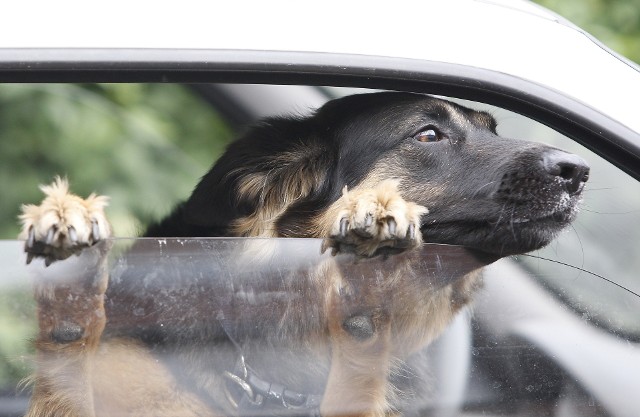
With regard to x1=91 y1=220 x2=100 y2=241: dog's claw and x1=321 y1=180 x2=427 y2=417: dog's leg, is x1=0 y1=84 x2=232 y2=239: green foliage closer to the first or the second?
x1=91 y1=220 x2=100 y2=241: dog's claw

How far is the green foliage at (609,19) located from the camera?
17.2 feet

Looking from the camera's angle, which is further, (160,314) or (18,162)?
(18,162)

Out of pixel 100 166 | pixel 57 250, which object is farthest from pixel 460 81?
pixel 100 166

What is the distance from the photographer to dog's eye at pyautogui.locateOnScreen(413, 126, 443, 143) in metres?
2.82

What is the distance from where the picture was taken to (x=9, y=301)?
168 centimetres

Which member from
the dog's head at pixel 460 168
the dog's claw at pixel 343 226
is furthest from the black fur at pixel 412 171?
the dog's claw at pixel 343 226

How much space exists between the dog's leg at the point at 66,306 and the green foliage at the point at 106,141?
6.43ft

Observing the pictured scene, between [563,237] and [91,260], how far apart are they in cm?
137

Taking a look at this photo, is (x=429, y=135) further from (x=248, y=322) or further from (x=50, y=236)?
(x=50, y=236)

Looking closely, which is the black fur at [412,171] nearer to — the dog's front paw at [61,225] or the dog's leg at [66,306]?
the dog's front paw at [61,225]

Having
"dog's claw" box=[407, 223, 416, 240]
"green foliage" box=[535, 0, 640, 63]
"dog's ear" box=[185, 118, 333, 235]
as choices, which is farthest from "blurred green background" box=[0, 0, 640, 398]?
"green foliage" box=[535, 0, 640, 63]

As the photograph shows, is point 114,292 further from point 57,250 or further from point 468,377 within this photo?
point 468,377

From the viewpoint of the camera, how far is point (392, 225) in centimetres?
209

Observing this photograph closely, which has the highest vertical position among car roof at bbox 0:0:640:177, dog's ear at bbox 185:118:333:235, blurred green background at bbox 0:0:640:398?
car roof at bbox 0:0:640:177
